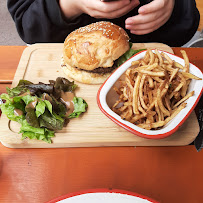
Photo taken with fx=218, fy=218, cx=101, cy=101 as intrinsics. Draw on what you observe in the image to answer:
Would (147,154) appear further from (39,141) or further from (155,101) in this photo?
(39,141)

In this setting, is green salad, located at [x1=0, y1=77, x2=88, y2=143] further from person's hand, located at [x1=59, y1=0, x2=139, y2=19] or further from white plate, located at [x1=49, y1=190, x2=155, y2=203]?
person's hand, located at [x1=59, y1=0, x2=139, y2=19]

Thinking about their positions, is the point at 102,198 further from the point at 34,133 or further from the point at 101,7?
the point at 101,7

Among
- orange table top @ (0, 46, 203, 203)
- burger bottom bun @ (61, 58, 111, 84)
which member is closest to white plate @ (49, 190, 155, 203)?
orange table top @ (0, 46, 203, 203)

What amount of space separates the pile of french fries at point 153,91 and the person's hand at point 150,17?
1.07 feet

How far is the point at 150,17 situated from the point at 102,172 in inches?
40.5

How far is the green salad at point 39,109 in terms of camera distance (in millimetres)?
1097

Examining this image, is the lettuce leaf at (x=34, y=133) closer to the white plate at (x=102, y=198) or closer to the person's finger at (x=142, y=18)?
the white plate at (x=102, y=198)

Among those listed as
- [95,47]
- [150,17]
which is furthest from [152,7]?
[95,47]

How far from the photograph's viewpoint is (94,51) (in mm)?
1317

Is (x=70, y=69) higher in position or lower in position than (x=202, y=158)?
higher

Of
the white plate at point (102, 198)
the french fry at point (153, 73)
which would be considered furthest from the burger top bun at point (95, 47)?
the white plate at point (102, 198)

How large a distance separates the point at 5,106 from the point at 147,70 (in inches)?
30.0

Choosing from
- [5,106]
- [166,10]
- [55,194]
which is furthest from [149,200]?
[166,10]

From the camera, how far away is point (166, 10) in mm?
1508
